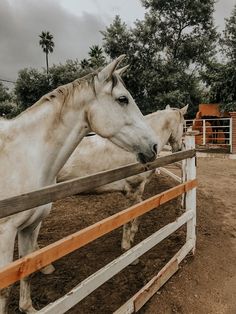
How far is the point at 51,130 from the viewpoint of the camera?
2.36 meters

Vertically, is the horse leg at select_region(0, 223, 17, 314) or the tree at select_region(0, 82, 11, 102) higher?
the tree at select_region(0, 82, 11, 102)

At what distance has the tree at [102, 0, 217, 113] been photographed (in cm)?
2248

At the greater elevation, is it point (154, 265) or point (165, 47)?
point (165, 47)

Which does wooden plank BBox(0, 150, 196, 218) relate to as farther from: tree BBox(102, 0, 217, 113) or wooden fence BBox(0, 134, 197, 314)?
tree BBox(102, 0, 217, 113)

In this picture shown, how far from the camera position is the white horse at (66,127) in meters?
2.26

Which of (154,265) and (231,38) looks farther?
(231,38)

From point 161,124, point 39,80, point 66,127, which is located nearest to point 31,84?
point 39,80

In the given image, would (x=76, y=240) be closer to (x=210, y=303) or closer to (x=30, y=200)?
(x=30, y=200)

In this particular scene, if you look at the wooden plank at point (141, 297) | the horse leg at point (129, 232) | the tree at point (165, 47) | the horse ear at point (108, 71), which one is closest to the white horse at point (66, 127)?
the horse ear at point (108, 71)

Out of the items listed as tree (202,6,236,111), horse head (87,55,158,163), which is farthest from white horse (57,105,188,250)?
tree (202,6,236,111)

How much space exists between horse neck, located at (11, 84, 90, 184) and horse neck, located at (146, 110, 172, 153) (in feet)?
7.94

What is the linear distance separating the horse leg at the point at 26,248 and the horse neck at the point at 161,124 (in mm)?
2655

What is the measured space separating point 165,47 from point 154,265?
22.8 meters

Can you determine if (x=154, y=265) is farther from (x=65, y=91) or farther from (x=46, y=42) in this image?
Answer: (x=46, y=42)
